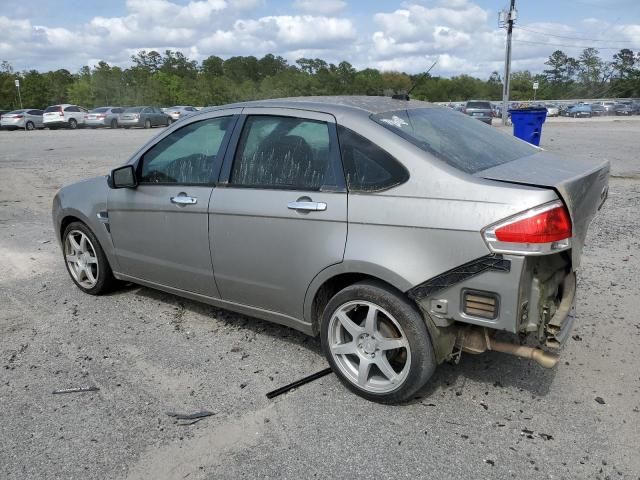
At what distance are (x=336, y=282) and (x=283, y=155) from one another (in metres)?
0.89

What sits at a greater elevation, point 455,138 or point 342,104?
point 342,104

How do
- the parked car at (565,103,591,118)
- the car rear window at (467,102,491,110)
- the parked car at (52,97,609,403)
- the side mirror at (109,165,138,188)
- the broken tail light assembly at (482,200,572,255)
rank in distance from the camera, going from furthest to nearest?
the parked car at (565,103,591,118), the car rear window at (467,102,491,110), the side mirror at (109,165,138,188), the parked car at (52,97,609,403), the broken tail light assembly at (482,200,572,255)

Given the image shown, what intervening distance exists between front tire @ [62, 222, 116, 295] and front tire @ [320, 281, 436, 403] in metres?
2.48

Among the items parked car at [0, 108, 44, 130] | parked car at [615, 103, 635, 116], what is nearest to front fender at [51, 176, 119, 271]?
parked car at [0, 108, 44, 130]

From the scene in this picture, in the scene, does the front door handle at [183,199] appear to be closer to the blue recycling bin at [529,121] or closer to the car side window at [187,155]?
the car side window at [187,155]

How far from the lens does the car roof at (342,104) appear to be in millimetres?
3479

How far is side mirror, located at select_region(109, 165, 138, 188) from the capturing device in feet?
14.3

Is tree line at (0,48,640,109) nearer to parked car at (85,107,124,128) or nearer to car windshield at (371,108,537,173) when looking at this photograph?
parked car at (85,107,124,128)

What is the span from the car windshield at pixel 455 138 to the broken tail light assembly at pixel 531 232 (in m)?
0.47

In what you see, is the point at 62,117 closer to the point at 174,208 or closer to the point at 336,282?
the point at 174,208

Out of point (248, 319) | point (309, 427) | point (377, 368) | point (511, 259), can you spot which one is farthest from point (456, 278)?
point (248, 319)

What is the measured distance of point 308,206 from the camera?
3.35m

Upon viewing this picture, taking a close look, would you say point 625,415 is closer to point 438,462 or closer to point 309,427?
point 438,462

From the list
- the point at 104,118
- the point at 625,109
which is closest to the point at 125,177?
the point at 104,118
